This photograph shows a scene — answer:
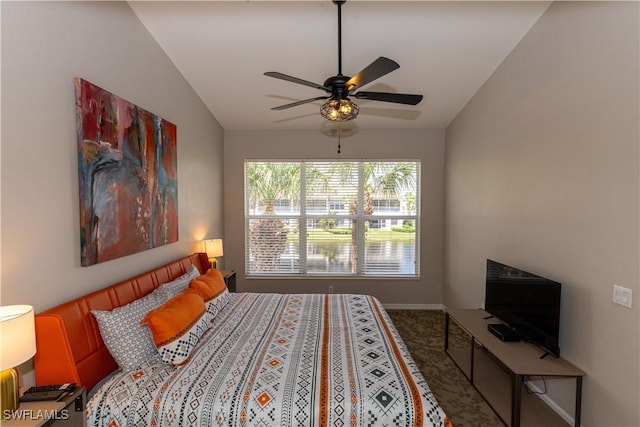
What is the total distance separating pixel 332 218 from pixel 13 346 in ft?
12.9

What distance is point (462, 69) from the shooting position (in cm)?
338

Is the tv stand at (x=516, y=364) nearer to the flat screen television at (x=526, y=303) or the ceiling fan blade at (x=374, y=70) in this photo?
the flat screen television at (x=526, y=303)

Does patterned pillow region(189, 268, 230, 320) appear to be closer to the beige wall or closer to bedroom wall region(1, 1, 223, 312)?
bedroom wall region(1, 1, 223, 312)

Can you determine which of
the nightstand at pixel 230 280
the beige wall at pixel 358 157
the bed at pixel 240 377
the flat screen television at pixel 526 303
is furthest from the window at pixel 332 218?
the bed at pixel 240 377

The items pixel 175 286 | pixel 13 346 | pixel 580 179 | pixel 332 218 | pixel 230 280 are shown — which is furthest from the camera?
pixel 332 218

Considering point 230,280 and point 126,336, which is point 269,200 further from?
point 126,336

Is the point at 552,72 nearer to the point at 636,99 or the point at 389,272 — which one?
the point at 636,99

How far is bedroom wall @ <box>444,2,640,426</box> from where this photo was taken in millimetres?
1892

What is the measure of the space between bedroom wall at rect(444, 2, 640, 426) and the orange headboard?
318 centimetres

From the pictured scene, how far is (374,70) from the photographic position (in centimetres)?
202

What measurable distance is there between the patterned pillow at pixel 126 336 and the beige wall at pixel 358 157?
2844 mm

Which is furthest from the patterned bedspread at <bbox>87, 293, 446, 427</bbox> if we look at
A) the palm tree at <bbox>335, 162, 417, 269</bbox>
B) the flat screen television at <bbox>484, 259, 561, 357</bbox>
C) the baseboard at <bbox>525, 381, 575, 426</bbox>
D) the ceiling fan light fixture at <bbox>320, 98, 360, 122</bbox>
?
the palm tree at <bbox>335, 162, 417, 269</bbox>

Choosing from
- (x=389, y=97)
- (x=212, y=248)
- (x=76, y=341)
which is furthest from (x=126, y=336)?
(x=389, y=97)

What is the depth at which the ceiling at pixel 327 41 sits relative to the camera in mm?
2645
